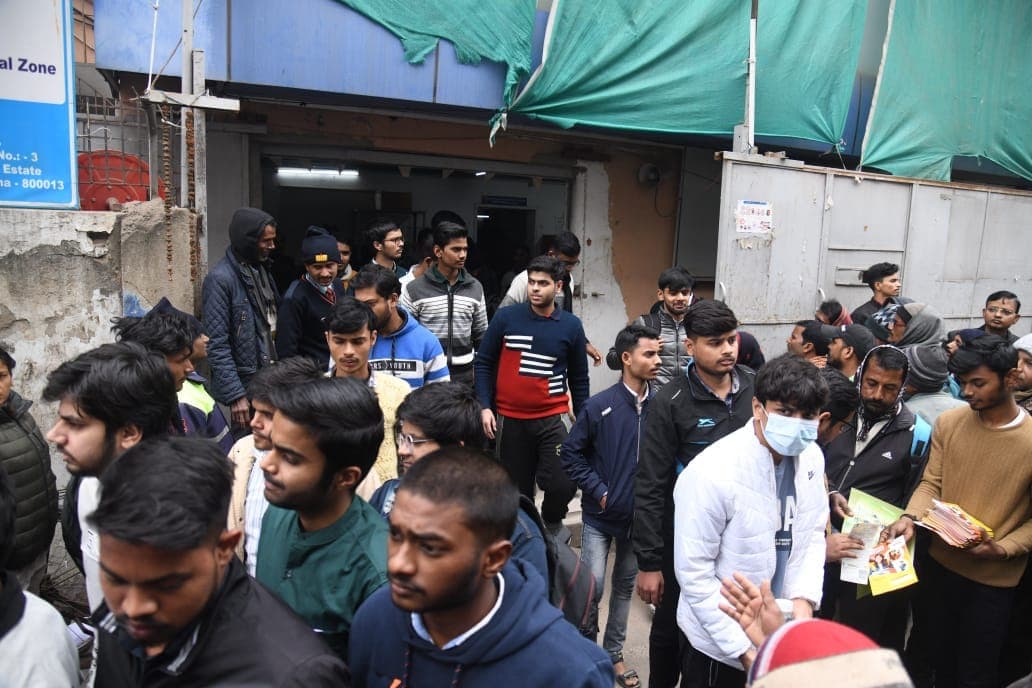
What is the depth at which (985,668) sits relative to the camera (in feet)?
10.2

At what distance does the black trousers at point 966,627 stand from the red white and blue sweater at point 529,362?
83.3 inches

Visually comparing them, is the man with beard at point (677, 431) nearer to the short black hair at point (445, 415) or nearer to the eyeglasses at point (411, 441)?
the short black hair at point (445, 415)

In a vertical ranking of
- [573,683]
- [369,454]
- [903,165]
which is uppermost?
[903,165]

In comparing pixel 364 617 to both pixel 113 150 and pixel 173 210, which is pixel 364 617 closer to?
pixel 173 210

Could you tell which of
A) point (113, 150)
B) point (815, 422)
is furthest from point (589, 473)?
point (113, 150)

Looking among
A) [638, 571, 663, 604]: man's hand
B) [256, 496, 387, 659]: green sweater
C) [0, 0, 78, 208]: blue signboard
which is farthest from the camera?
[0, 0, 78, 208]: blue signboard

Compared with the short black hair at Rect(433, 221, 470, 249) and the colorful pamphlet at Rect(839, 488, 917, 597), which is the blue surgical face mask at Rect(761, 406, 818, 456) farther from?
the short black hair at Rect(433, 221, 470, 249)

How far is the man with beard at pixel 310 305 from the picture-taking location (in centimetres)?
430

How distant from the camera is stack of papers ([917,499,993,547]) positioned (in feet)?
9.73

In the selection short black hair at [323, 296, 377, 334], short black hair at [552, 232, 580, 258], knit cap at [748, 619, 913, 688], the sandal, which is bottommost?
the sandal

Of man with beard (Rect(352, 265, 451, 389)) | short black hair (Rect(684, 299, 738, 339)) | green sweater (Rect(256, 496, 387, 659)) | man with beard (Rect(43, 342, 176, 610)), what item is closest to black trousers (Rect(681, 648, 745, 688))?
short black hair (Rect(684, 299, 738, 339))

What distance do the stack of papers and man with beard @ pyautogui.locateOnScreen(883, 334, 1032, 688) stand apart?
0.11 ft

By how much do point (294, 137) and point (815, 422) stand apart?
4.85 m

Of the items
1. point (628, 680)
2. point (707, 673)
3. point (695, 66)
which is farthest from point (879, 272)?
point (707, 673)
